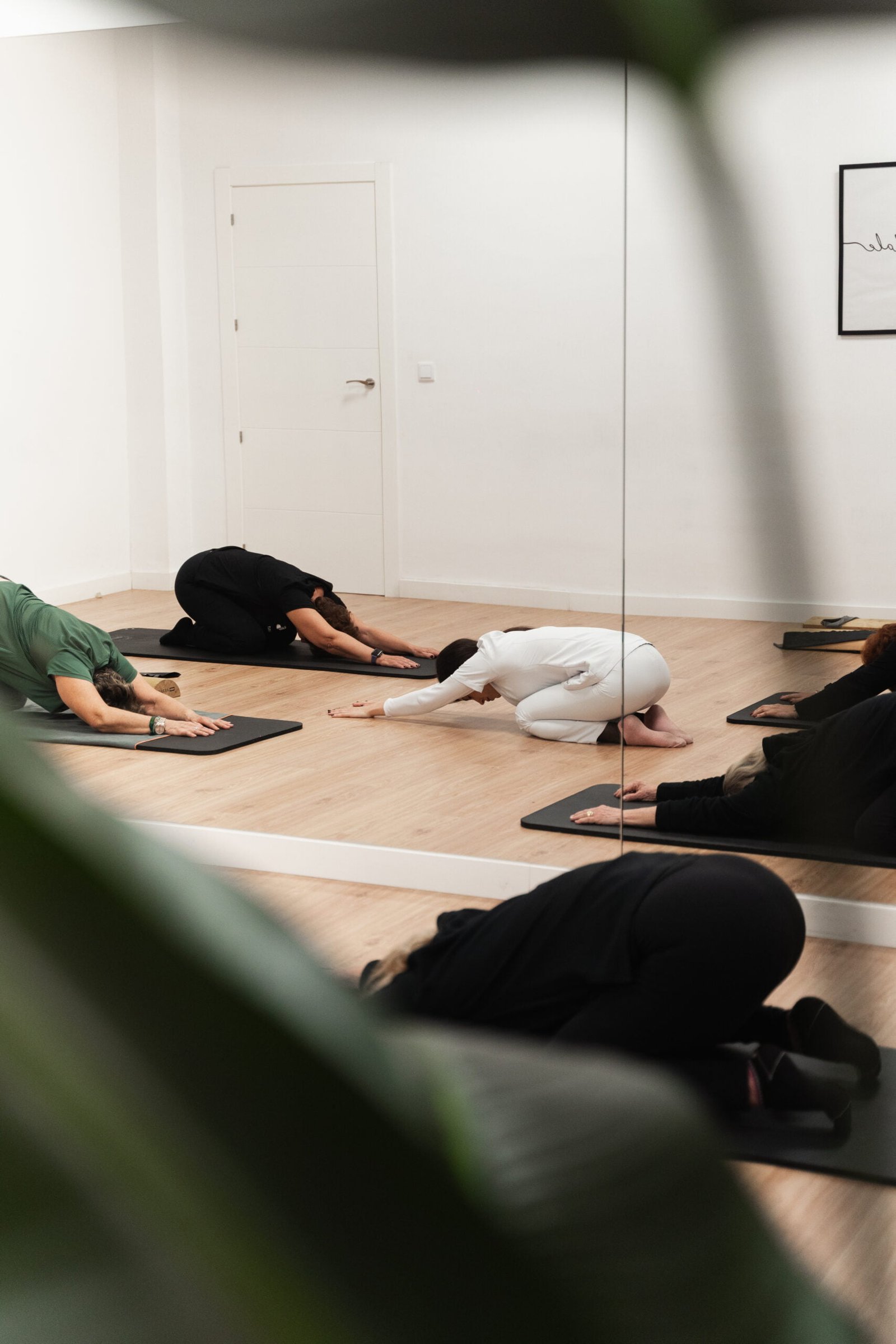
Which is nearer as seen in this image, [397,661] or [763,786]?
[763,786]

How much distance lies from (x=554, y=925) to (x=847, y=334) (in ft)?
3.02

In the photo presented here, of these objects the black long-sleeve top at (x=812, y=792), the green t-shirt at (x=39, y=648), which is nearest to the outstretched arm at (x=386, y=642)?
the green t-shirt at (x=39, y=648)

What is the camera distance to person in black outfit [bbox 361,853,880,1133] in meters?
2.02

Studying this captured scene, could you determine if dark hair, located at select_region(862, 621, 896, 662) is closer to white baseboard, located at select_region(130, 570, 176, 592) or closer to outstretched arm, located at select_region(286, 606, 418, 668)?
outstretched arm, located at select_region(286, 606, 418, 668)

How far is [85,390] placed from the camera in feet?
22.5

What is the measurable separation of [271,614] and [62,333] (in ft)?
7.62

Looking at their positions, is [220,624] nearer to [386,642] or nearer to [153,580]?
[386,642]

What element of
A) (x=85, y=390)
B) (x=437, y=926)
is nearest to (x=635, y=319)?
(x=437, y=926)

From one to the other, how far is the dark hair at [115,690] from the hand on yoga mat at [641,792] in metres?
1.85

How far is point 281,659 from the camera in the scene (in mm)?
5293

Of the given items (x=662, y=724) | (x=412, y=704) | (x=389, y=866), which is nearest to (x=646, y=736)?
(x=662, y=724)

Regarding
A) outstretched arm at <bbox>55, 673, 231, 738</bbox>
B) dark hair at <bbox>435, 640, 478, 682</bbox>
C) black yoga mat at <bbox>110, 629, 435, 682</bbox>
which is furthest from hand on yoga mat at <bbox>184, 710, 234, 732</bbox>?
black yoga mat at <bbox>110, 629, 435, 682</bbox>

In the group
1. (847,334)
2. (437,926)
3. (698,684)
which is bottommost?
(437,926)

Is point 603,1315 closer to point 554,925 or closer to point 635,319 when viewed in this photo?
point 554,925
